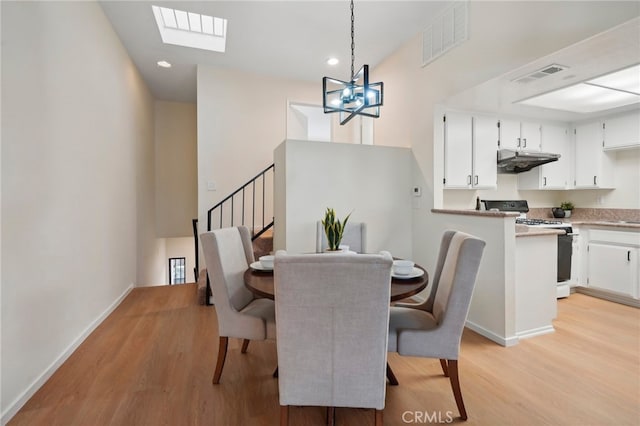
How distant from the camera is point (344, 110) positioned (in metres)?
2.15

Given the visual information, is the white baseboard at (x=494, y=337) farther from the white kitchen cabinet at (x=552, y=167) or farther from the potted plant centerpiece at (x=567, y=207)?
the potted plant centerpiece at (x=567, y=207)

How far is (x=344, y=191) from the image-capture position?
3.24m

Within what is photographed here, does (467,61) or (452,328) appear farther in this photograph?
(467,61)

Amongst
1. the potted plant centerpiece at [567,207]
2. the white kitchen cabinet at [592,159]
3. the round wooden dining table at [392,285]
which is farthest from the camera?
the potted plant centerpiece at [567,207]

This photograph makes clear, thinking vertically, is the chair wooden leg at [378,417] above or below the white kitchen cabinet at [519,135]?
below

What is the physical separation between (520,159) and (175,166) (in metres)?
5.77

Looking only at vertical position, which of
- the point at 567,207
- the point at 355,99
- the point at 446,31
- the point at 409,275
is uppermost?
the point at 446,31

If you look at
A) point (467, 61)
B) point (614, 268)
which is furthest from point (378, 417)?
point (614, 268)

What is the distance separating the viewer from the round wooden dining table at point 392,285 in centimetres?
147

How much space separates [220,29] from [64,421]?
3.99m

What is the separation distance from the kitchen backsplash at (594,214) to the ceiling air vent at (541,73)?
253cm

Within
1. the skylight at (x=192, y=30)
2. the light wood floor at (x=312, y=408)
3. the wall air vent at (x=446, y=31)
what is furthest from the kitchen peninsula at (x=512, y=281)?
the skylight at (x=192, y=30)

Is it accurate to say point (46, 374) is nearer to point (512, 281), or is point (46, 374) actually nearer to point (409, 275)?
point (409, 275)

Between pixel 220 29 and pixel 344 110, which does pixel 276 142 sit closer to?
pixel 220 29
